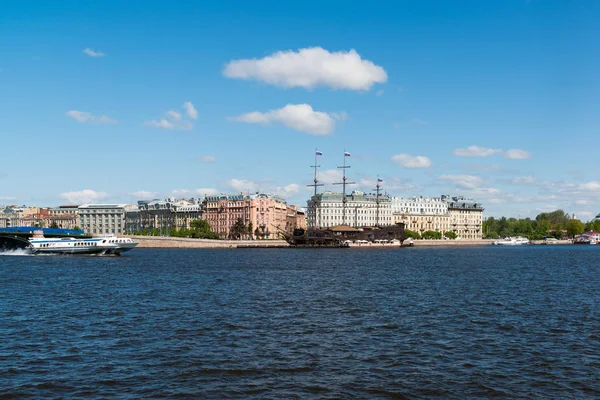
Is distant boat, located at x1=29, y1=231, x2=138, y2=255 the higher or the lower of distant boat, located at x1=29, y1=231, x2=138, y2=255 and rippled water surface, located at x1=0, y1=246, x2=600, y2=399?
the higher

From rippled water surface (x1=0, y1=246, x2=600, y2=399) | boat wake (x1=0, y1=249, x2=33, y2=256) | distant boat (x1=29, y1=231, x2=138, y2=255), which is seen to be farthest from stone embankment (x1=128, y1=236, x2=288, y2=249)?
rippled water surface (x1=0, y1=246, x2=600, y2=399)

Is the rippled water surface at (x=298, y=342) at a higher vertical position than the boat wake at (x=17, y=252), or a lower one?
lower

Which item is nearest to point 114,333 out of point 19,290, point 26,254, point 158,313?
point 158,313

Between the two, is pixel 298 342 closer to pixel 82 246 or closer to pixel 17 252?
pixel 82 246

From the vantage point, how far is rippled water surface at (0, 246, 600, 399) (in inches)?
787

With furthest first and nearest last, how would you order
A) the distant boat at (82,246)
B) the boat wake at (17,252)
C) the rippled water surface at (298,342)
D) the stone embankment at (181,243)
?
1. the stone embankment at (181,243)
2. the boat wake at (17,252)
3. the distant boat at (82,246)
4. the rippled water surface at (298,342)

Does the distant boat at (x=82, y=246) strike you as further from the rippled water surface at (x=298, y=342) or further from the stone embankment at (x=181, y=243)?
the rippled water surface at (x=298, y=342)

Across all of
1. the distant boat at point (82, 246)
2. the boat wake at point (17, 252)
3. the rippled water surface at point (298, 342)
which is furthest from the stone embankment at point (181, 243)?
the rippled water surface at point (298, 342)

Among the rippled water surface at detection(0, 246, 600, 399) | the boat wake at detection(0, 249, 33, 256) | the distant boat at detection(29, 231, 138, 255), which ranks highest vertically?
the distant boat at detection(29, 231, 138, 255)

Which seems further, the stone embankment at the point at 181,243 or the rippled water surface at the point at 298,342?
the stone embankment at the point at 181,243

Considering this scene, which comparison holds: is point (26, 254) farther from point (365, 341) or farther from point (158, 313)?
point (365, 341)

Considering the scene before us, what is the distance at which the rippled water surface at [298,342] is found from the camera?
20000 mm

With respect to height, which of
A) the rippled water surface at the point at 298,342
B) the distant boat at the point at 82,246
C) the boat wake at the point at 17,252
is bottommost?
the rippled water surface at the point at 298,342

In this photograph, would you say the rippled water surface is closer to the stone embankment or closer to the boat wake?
the boat wake
